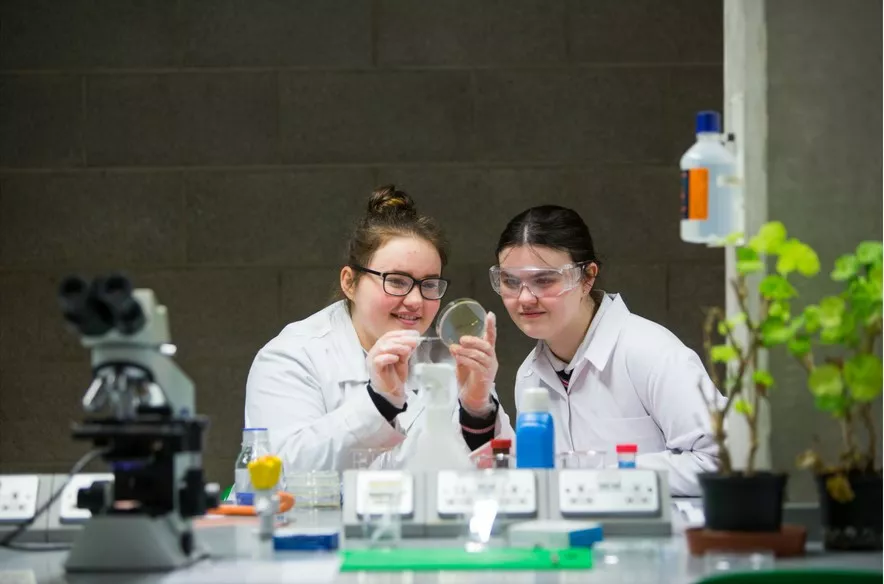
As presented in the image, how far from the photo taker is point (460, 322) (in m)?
2.82

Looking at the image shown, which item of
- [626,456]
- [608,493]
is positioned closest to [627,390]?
[626,456]

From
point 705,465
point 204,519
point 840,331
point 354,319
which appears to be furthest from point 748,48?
point 354,319

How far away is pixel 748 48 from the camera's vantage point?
2100 millimetres

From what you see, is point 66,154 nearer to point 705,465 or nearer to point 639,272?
point 639,272

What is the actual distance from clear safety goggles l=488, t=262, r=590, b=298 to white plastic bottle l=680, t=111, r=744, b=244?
3.58 feet

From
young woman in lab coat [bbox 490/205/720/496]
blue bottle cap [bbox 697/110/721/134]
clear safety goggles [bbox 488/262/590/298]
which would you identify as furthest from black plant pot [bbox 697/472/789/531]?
clear safety goggles [bbox 488/262/590/298]

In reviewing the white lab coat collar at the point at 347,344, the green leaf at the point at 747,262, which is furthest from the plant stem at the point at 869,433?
the white lab coat collar at the point at 347,344

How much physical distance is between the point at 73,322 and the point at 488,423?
139 cm

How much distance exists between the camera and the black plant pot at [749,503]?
1.84m

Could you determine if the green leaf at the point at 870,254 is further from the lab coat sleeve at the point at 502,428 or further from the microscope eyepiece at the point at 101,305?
the lab coat sleeve at the point at 502,428

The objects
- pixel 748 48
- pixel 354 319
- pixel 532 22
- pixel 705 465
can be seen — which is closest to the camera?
pixel 748 48

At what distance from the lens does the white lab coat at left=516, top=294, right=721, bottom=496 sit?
304 cm

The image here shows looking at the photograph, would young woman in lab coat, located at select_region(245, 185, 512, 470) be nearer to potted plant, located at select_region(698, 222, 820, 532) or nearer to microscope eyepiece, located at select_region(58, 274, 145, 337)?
potted plant, located at select_region(698, 222, 820, 532)

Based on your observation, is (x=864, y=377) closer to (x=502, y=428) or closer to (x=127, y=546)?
(x=127, y=546)
